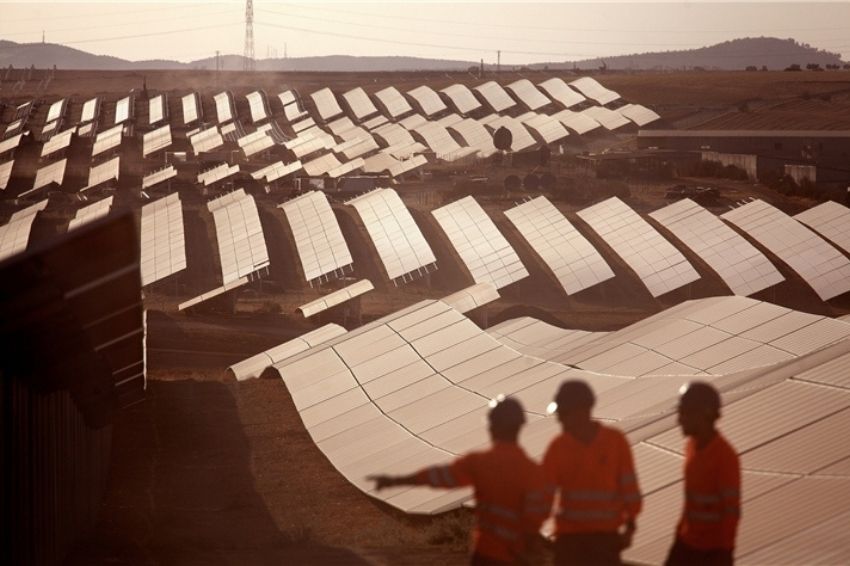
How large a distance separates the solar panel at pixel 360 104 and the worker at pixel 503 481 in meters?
79.2

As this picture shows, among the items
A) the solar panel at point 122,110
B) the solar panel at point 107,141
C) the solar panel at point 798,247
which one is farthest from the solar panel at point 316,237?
the solar panel at point 122,110

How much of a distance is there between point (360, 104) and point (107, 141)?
832 inches

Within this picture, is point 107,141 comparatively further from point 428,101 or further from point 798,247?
point 798,247

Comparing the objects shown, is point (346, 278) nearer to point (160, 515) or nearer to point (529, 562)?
point (160, 515)

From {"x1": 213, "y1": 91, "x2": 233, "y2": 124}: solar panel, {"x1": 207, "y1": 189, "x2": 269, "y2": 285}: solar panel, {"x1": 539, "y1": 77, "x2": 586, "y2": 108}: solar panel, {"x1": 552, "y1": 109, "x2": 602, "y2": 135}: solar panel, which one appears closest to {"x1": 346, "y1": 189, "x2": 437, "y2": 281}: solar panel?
{"x1": 207, "y1": 189, "x2": 269, "y2": 285}: solar panel

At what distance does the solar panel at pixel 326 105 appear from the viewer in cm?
8531

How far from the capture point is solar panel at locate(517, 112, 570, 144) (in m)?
71.1

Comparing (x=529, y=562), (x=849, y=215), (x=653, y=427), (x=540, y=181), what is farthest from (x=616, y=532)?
(x=540, y=181)

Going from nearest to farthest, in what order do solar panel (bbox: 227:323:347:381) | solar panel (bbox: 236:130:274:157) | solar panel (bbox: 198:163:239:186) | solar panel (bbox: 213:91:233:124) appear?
solar panel (bbox: 227:323:347:381) → solar panel (bbox: 198:163:239:186) → solar panel (bbox: 236:130:274:157) → solar panel (bbox: 213:91:233:124)

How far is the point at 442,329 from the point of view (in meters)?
23.6

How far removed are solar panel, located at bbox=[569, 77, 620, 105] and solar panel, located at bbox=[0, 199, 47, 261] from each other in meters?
46.3

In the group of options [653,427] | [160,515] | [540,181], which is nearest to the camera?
[653,427]

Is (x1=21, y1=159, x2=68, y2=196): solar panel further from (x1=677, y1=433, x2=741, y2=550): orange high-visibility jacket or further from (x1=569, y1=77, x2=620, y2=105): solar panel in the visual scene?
(x1=677, y1=433, x2=741, y2=550): orange high-visibility jacket

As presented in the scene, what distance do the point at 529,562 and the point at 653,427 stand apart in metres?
7.87
